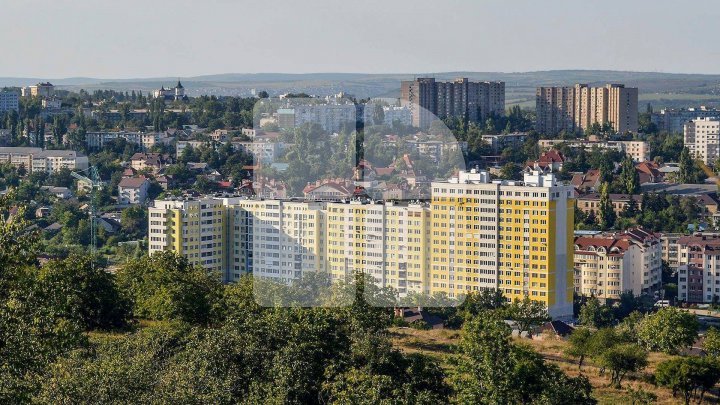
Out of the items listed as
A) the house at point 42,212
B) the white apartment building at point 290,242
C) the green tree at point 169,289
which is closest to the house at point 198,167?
the house at point 42,212

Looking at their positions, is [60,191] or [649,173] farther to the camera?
[649,173]

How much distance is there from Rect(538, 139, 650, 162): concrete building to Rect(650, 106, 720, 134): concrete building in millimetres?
5482

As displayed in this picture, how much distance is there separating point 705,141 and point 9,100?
12583 mm

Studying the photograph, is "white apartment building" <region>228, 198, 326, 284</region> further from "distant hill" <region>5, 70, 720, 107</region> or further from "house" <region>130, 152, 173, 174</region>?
"house" <region>130, 152, 173, 174</region>

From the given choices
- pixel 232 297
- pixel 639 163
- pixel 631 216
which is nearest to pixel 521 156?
pixel 639 163

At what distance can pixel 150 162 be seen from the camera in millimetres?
19125

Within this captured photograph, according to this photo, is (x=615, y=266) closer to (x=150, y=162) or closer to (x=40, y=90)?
(x=150, y=162)

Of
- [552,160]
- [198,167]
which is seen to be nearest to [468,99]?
[552,160]

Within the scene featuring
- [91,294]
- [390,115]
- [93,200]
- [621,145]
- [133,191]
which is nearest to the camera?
[390,115]

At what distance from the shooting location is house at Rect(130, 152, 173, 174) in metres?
18.8

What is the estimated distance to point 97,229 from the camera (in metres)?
14.5

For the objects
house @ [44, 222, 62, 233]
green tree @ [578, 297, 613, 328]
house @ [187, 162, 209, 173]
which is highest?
house @ [187, 162, 209, 173]

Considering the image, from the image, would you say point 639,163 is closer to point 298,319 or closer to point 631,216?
point 631,216

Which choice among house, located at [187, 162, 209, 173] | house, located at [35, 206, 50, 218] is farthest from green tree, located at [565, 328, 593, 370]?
house, located at [187, 162, 209, 173]
